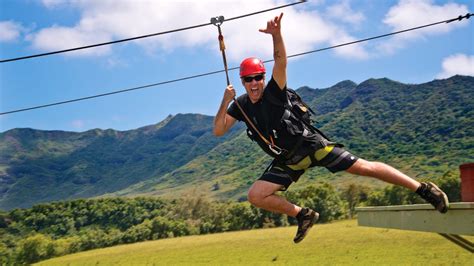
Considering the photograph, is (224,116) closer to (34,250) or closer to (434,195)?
(434,195)

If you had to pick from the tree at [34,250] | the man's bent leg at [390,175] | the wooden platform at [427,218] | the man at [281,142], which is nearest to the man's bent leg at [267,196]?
the man at [281,142]

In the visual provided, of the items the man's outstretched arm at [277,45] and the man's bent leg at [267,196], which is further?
the man's bent leg at [267,196]

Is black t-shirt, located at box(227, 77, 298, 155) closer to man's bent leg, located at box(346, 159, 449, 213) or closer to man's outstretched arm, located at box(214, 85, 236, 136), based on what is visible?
man's outstretched arm, located at box(214, 85, 236, 136)

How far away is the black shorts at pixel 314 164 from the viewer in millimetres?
5609

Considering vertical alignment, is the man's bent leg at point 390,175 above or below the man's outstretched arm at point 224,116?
below

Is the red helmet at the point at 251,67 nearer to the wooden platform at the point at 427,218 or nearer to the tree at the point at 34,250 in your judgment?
the wooden platform at the point at 427,218

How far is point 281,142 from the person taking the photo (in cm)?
558

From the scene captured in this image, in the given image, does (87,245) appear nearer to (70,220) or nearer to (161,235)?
(161,235)

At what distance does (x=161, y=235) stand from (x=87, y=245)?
48.5 feet

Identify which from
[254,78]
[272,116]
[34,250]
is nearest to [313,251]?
[272,116]

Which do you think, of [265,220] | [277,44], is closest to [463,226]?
[277,44]

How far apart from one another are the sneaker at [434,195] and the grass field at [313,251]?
29057 millimetres

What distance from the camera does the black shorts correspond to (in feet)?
18.4

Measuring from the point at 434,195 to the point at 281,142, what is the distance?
187 cm
